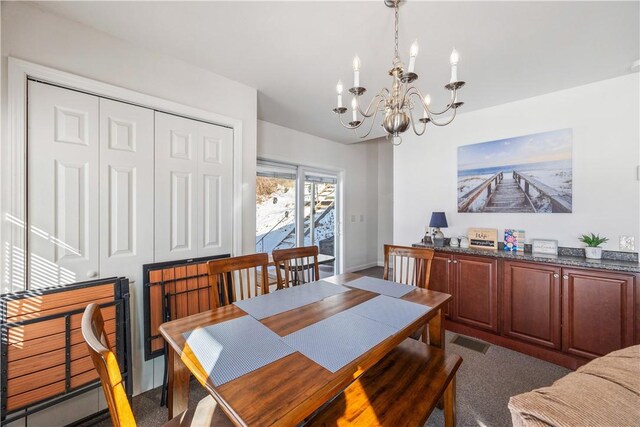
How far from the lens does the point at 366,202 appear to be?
5707 millimetres

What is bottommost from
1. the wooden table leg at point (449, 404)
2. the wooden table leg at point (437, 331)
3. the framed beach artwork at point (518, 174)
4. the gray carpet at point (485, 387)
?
the gray carpet at point (485, 387)

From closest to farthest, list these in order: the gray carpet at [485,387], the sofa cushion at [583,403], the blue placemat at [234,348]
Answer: the sofa cushion at [583,403], the blue placemat at [234,348], the gray carpet at [485,387]

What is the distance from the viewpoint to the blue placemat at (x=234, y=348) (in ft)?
3.04

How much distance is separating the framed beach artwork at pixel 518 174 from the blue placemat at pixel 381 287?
1919 millimetres

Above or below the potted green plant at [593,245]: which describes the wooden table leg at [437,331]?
below

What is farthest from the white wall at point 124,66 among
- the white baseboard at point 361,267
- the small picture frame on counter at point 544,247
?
the white baseboard at point 361,267

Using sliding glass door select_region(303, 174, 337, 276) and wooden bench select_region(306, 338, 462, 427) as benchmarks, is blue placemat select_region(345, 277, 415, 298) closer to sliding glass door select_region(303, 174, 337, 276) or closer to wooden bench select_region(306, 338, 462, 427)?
wooden bench select_region(306, 338, 462, 427)

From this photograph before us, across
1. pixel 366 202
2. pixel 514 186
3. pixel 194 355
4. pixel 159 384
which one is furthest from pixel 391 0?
pixel 366 202

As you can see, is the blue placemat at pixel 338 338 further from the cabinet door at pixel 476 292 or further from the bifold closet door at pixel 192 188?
the cabinet door at pixel 476 292

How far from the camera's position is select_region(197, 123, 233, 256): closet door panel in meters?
2.33

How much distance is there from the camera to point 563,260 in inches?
90.7

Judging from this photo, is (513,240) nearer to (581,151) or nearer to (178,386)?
(581,151)

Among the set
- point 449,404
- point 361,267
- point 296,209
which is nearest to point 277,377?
point 449,404

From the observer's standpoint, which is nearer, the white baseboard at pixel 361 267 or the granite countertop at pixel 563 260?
the granite countertop at pixel 563 260
